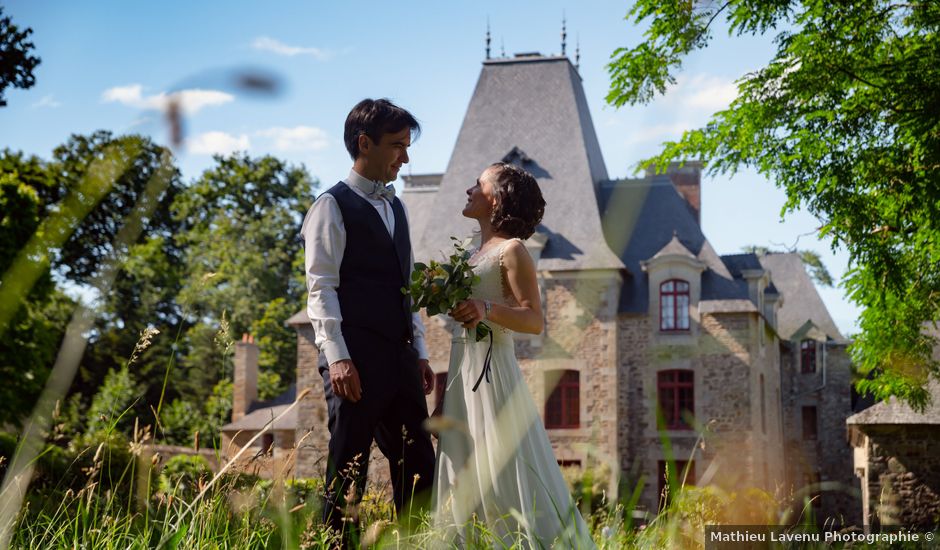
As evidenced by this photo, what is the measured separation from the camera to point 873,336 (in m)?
12.4

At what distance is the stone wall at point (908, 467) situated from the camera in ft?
51.5

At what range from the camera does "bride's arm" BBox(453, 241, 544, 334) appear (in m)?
4.04

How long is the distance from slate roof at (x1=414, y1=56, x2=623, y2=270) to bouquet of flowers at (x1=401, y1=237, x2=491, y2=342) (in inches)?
799

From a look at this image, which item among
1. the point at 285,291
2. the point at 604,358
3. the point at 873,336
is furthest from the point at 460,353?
the point at 285,291

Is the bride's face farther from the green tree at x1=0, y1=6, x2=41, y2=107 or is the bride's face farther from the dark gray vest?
the green tree at x1=0, y1=6, x2=41, y2=107

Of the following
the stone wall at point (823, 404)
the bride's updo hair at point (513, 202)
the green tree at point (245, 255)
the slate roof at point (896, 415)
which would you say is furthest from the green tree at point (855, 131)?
the green tree at point (245, 255)

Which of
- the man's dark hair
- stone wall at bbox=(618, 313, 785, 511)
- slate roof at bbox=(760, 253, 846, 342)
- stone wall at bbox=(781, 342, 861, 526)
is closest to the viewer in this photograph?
the man's dark hair

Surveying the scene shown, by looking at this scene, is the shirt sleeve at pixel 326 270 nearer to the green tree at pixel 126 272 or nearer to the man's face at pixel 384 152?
the man's face at pixel 384 152

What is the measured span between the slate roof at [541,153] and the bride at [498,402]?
2002 cm

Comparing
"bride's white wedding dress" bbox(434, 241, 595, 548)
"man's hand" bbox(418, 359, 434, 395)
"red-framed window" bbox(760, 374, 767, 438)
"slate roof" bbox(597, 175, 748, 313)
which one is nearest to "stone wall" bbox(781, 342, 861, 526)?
"red-framed window" bbox(760, 374, 767, 438)

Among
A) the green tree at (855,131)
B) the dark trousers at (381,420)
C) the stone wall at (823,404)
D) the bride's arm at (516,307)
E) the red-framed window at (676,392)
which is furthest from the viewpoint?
the stone wall at (823,404)

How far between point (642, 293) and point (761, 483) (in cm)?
532

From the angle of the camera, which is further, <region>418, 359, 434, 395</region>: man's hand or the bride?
<region>418, 359, 434, 395</region>: man's hand

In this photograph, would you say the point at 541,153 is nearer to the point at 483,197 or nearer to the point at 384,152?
the point at 483,197
